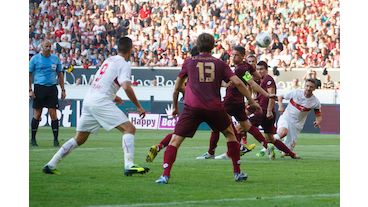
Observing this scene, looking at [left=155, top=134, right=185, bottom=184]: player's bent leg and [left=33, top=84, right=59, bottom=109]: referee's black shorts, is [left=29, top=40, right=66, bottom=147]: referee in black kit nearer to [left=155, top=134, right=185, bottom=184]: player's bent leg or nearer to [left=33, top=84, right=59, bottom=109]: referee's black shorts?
[left=33, top=84, right=59, bottom=109]: referee's black shorts

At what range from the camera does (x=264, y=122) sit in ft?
61.5

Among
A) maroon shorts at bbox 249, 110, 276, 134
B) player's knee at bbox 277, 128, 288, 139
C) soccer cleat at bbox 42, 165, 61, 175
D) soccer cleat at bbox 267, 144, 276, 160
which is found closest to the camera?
soccer cleat at bbox 42, 165, 61, 175

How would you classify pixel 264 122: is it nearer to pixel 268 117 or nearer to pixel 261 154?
pixel 268 117

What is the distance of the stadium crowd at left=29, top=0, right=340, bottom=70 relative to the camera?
35844 millimetres

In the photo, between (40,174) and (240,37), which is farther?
(240,37)

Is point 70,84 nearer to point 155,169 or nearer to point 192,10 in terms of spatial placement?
point 192,10

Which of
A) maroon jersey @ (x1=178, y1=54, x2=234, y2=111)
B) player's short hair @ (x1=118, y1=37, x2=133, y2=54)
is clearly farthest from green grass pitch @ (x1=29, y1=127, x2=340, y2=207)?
player's short hair @ (x1=118, y1=37, x2=133, y2=54)

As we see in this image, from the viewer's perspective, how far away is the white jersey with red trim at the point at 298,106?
62.3 feet

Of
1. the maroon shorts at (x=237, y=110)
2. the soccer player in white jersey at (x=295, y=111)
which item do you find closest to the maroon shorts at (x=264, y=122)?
the soccer player in white jersey at (x=295, y=111)

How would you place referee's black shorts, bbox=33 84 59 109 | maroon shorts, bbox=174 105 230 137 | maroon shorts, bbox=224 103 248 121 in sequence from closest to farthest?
1. maroon shorts, bbox=174 105 230 137
2. maroon shorts, bbox=224 103 248 121
3. referee's black shorts, bbox=33 84 59 109

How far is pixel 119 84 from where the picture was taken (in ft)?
44.7

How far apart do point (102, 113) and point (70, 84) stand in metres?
22.9

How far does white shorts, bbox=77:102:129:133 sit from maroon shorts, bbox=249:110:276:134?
5.47 m
